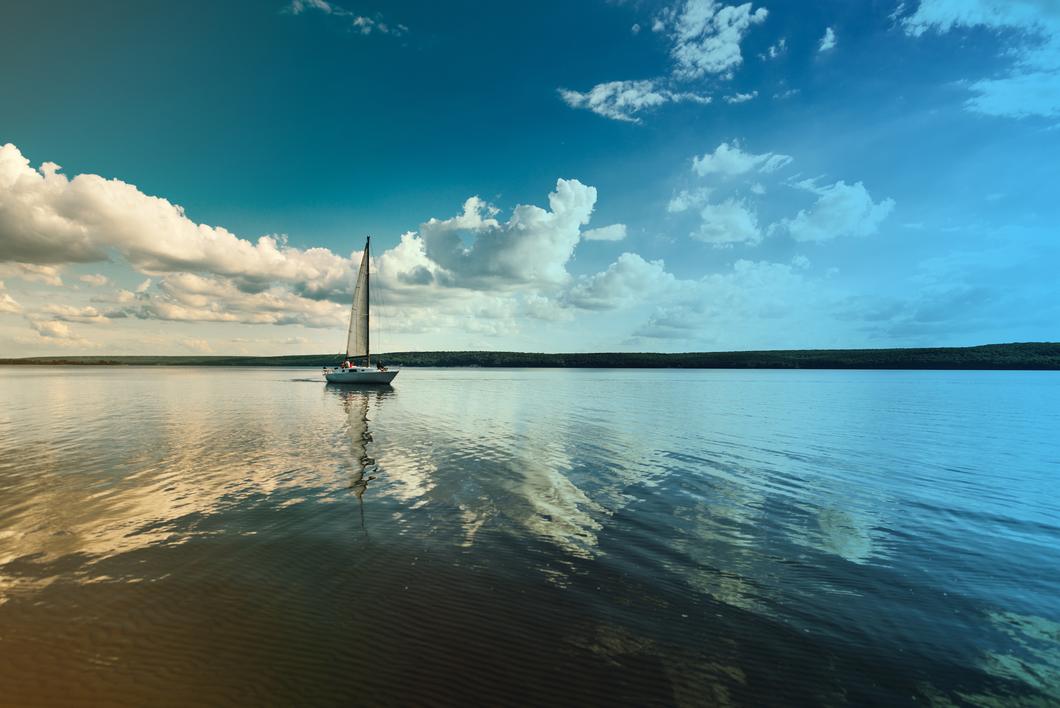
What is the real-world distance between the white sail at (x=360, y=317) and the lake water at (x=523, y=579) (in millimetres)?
56090

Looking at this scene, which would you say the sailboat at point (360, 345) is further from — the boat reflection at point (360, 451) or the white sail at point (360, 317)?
the boat reflection at point (360, 451)

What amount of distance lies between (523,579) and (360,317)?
2944 inches

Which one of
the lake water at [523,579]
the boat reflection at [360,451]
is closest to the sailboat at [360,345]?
the boat reflection at [360,451]

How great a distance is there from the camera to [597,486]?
18484mm

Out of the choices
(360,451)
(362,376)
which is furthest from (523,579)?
(362,376)

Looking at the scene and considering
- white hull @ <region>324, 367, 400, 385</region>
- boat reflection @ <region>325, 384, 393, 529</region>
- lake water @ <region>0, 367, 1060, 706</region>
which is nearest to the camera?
lake water @ <region>0, 367, 1060, 706</region>

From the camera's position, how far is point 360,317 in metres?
79.6

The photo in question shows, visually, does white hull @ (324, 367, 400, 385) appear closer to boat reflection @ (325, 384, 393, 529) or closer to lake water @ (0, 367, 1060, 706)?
boat reflection @ (325, 384, 393, 529)

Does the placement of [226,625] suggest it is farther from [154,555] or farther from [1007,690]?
[1007,690]

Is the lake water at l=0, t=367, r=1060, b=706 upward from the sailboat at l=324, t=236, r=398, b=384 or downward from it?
downward

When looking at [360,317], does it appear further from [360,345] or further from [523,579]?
[523,579]

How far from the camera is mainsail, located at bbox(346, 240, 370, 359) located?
3098 inches

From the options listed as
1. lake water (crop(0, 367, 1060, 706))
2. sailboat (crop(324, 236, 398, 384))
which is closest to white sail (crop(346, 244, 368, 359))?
sailboat (crop(324, 236, 398, 384))

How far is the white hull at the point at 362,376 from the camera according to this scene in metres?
78.3
